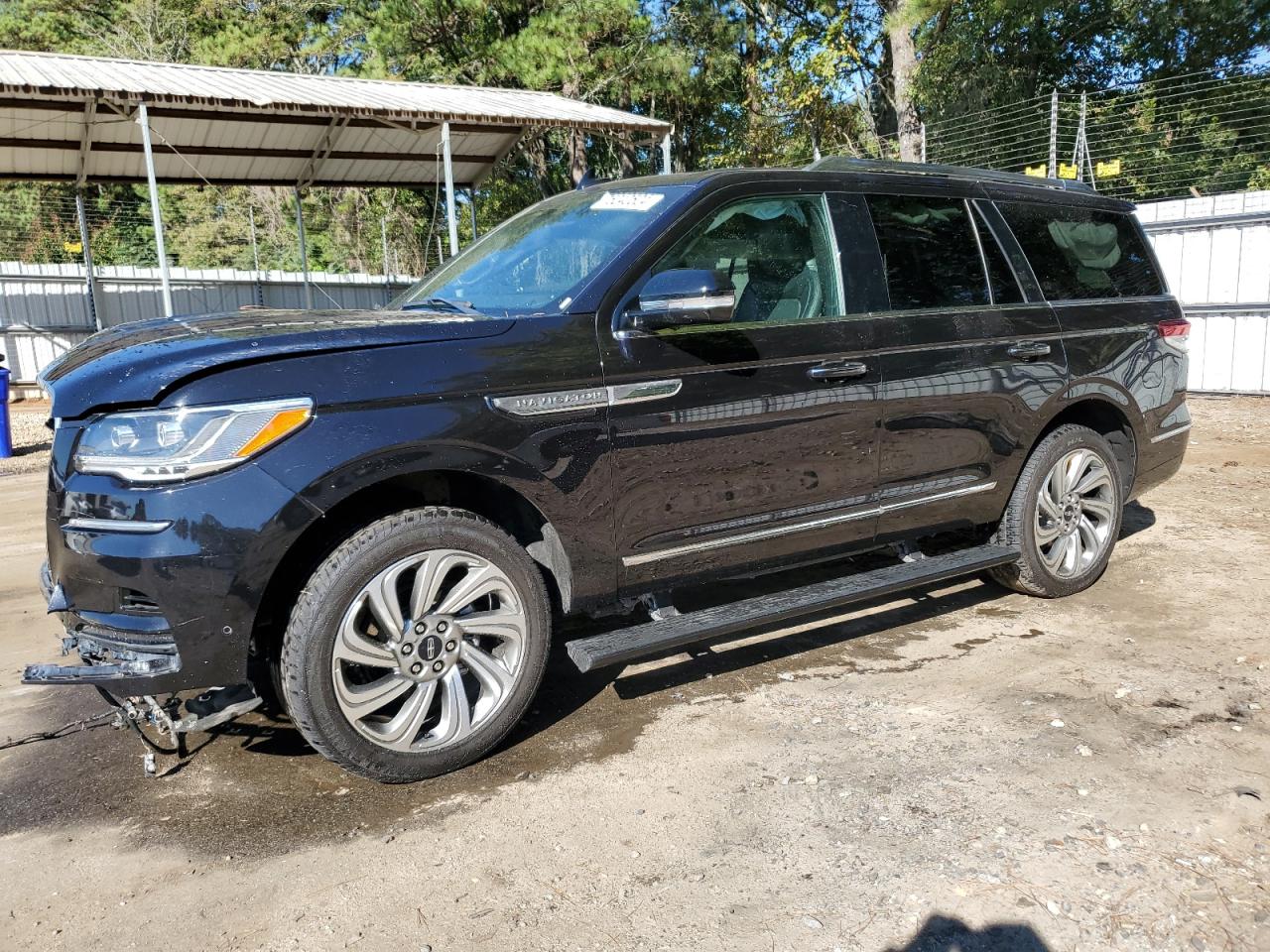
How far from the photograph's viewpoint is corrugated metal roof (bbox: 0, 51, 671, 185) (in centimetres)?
1191

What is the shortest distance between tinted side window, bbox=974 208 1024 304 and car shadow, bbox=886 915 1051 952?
2.94m

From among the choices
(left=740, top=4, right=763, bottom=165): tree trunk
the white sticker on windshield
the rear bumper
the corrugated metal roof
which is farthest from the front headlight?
(left=740, top=4, right=763, bottom=165): tree trunk

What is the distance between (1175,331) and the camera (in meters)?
5.18

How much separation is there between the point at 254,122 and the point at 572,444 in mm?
13283

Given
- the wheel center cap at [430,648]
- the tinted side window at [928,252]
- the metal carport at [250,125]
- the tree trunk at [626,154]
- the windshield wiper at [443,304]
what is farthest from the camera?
the tree trunk at [626,154]

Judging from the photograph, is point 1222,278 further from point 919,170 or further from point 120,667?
point 120,667

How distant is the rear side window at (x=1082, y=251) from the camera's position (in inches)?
185

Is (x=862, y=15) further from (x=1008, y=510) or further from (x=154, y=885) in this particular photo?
(x=154, y=885)

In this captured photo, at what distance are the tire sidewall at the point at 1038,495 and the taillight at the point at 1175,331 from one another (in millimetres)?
702

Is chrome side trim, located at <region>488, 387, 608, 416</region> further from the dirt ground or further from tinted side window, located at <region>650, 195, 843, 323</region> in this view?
the dirt ground

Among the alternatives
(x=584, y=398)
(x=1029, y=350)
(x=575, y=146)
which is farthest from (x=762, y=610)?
(x=575, y=146)

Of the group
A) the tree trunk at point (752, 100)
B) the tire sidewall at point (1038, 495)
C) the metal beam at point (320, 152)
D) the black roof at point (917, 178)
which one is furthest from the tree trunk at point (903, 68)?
the tire sidewall at point (1038, 495)

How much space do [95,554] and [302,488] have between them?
616 millimetres

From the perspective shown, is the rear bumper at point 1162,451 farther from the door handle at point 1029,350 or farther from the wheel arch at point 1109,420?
the door handle at point 1029,350
